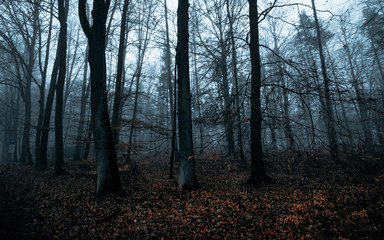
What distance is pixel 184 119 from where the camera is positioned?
6.12 m

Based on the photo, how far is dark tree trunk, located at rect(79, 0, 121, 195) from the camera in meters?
5.62

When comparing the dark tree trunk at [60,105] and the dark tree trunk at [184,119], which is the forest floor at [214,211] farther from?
the dark tree trunk at [60,105]

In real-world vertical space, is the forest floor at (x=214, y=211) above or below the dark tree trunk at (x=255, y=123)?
below

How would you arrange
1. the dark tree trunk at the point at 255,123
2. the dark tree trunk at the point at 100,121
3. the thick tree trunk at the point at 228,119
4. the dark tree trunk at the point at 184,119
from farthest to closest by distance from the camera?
the thick tree trunk at the point at 228,119 → the dark tree trunk at the point at 184,119 → the dark tree trunk at the point at 255,123 → the dark tree trunk at the point at 100,121

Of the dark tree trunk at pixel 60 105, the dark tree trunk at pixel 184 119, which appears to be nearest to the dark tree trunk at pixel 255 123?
the dark tree trunk at pixel 184 119

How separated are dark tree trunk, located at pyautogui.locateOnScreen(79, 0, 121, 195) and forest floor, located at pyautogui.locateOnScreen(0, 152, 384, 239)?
1.80ft

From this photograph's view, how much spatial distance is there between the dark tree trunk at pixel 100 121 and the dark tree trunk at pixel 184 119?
2160mm

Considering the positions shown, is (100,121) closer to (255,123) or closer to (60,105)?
(255,123)

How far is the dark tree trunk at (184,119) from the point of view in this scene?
19.6 feet

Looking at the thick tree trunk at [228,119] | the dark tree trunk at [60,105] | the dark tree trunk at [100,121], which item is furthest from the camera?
the dark tree trunk at [60,105]

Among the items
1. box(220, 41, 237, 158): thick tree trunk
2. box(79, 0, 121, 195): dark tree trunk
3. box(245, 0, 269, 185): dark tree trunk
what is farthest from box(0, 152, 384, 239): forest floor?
box(220, 41, 237, 158): thick tree trunk

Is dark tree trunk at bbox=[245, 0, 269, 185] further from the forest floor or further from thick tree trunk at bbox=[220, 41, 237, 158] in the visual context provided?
thick tree trunk at bbox=[220, 41, 237, 158]

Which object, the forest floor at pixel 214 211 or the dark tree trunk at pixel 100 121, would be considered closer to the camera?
the forest floor at pixel 214 211

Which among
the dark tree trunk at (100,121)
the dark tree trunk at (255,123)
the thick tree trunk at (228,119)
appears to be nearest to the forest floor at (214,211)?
the dark tree trunk at (255,123)
